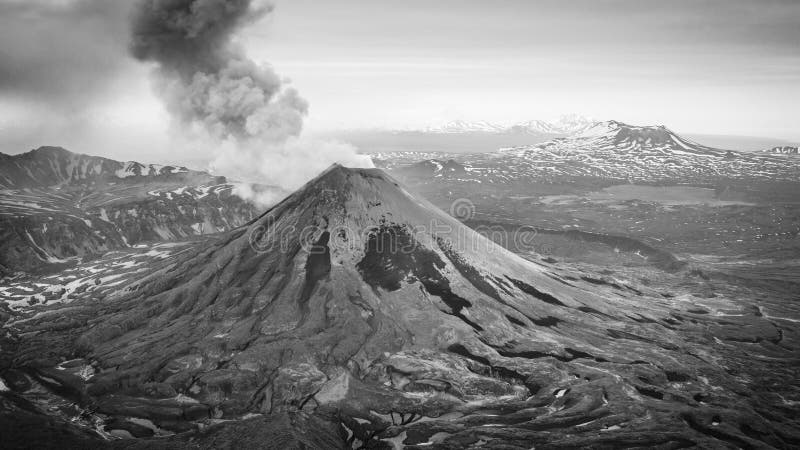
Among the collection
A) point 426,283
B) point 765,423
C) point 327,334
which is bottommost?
point 765,423

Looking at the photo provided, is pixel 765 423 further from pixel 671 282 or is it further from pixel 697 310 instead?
pixel 671 282

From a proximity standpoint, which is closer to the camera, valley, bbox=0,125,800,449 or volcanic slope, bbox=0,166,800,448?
valley, bbox=0,125,800,449

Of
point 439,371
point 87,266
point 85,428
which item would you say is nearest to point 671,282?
point 439,371

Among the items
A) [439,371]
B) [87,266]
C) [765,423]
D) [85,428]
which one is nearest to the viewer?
[85,428]

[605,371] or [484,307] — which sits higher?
[484,307]

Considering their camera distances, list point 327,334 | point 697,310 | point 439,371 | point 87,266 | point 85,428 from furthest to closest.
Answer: point 87,266
point 697,310
point 327,334
point 439,371
point 85,428

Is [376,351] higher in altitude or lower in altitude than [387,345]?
lower

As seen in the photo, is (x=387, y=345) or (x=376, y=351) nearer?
(x=376, y=351)

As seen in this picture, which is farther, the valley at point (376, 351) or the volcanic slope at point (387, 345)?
the volcanic slope at point (387, 345)
